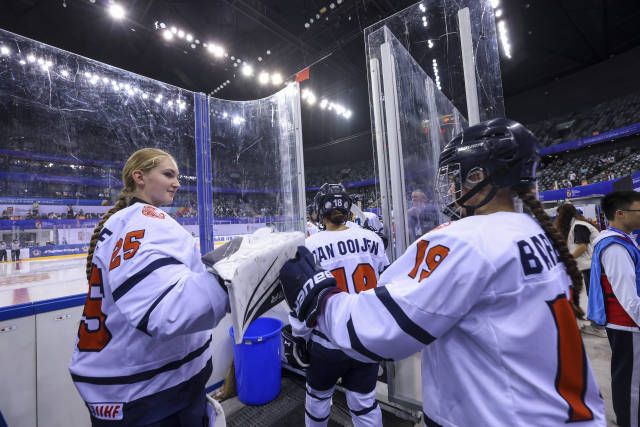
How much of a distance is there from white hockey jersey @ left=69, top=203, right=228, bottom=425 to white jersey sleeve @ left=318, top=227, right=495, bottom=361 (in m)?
0.37

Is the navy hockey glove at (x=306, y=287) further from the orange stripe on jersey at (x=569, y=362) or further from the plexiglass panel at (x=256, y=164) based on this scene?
the plexiglass panel at (x=256, y=164)

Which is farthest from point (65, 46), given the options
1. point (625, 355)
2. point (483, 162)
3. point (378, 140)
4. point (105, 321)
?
point (625, 355)

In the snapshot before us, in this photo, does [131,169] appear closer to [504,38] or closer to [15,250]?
[15,250]

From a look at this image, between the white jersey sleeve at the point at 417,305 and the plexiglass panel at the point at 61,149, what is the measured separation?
7.36 ft

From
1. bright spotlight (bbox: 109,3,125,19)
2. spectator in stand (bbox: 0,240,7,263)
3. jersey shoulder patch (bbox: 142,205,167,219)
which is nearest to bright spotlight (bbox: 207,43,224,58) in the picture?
bright spotlight (bbox: 109,3,125,19)

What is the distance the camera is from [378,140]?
239cm

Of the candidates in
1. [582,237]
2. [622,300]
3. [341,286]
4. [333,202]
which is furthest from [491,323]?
[582,237]

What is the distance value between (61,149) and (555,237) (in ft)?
10.7

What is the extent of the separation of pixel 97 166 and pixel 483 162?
2.92 meters

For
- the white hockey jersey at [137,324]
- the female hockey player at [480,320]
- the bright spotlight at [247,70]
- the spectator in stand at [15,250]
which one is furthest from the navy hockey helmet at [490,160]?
the bright spotlight at [247,70]

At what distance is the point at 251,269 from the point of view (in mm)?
736

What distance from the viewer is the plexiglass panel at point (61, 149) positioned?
2070mm

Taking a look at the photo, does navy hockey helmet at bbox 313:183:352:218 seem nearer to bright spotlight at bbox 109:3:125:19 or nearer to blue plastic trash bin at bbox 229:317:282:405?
blue plastic trash bin at bbox 229:317:282:405

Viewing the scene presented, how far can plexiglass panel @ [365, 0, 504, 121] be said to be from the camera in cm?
Result: 220
